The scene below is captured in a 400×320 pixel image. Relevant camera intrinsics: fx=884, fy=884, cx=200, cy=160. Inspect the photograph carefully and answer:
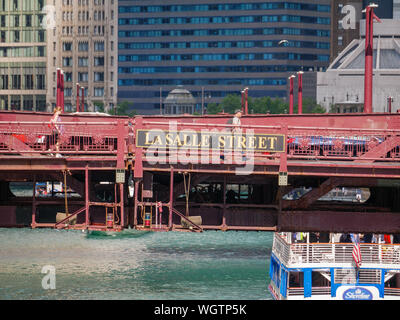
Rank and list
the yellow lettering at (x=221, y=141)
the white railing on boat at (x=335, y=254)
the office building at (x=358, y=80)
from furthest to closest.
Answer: the office building at (x=358, y=80)
the white railing on boat at (x=335, y=254)
the yellow lettering at (x=221, y=141)

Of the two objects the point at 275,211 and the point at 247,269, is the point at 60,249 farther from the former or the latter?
the point at 275,211

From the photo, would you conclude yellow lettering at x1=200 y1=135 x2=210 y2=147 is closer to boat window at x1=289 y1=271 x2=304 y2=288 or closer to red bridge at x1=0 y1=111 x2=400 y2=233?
red bridge at x1=0 y1=111 x2=400 y2=233

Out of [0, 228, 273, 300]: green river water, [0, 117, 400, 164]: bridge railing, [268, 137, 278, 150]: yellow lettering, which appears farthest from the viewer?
[0, 228, 273, 300]: green river water

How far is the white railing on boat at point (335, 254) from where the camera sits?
50.0m

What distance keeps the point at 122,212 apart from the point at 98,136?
3013 millimetres

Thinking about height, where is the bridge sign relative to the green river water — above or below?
above

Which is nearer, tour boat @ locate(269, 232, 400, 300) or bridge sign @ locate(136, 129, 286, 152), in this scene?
bridge sign @ locate(136, 129, 286, 152)

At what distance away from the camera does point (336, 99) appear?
170 meters

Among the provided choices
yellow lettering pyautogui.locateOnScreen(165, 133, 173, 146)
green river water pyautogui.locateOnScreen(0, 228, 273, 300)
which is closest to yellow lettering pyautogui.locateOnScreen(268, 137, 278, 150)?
yellow lettering pyautogui.locateOnScreen(165, 133, 173, 146)

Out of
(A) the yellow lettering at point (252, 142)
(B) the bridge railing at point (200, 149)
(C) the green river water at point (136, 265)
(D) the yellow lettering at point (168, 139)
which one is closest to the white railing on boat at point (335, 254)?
(C) the green river water at point (136, 265)

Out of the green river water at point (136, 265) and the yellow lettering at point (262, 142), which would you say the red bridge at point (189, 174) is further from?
the green river water at point (136, 265)

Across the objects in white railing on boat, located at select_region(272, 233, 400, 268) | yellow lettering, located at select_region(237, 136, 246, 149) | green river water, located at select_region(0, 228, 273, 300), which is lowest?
green river water, located at select_region(0, 228, 273, 300)

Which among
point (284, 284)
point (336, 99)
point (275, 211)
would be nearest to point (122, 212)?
point (275, 211)

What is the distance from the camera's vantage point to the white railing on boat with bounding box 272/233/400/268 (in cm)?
4997
